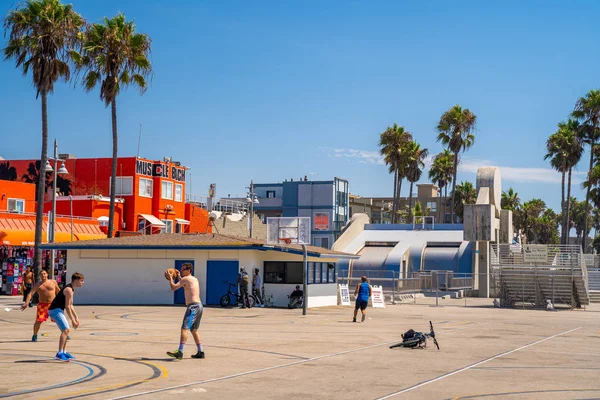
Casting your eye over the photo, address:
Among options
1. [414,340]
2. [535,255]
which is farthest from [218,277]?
[414,340]

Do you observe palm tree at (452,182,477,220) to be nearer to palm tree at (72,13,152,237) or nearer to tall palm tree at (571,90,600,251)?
tall palm tree at (571,90,600,251)

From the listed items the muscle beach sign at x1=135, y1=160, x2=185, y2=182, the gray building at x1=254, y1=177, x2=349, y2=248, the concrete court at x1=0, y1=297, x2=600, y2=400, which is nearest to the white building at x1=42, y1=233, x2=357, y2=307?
the concrete court at x1=0, y1=297, x2=600, y2=400

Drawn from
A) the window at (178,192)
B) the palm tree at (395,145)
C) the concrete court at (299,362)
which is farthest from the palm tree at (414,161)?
the concrete court at (299,362)

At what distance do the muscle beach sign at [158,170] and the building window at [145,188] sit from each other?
540 millimetres

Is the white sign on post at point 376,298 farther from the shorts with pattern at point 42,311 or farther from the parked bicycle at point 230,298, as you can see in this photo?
the shorts with pattern at point 42,311

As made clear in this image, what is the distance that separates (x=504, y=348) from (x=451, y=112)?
6018cm

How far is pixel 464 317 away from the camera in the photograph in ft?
109

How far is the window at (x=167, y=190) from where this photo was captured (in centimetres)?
6381

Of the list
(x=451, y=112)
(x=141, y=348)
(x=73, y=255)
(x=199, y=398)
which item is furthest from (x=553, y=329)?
(x=451, y=112)

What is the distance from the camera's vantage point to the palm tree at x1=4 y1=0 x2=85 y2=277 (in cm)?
3788

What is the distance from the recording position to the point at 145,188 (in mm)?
62094

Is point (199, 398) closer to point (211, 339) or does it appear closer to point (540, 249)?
point (211, 339)

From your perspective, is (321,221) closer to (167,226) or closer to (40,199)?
(167,226)

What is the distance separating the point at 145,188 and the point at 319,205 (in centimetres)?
3460
